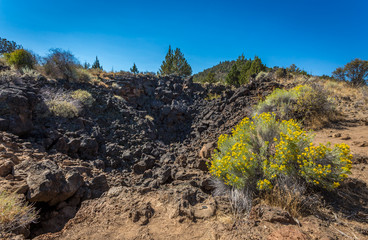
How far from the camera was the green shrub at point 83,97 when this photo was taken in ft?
25.0

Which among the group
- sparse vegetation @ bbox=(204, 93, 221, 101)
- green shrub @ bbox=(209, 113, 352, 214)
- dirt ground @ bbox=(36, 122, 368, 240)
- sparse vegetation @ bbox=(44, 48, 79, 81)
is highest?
sparse vegetation @ bbox=(44, 48, 79, 81)

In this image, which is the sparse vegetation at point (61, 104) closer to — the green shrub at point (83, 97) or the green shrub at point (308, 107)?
the green shrub at point (83, 97)

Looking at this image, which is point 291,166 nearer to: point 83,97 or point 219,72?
point 83,97

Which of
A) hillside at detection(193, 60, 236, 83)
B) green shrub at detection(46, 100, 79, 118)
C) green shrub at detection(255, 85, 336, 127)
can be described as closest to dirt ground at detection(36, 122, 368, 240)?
green shrub at detection(255, 85, 336, 127)

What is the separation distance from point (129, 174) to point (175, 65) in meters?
18.9

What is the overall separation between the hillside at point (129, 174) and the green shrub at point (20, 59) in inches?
69.9

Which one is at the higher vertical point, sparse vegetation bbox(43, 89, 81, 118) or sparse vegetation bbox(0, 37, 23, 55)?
sparse vegetation bbox(0, 37, 23, 55)

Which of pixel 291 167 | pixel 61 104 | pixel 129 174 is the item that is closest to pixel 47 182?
pixel 129 174

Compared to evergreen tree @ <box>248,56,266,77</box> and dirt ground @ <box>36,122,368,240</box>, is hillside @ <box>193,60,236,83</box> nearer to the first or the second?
evergreen tree @ <box>248,56,266,77</box>

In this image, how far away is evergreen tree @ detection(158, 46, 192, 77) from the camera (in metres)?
21.4

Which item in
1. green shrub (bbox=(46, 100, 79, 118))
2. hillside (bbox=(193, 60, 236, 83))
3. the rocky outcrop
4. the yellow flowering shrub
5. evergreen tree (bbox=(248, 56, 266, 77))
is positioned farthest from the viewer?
hillside (bbox=(193, 60, 236, 83))

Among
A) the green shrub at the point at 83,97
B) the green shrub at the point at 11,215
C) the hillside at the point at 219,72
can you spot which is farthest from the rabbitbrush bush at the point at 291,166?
the hillside at the point at 219,72

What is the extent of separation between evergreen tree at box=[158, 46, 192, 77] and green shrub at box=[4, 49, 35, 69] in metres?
13.9

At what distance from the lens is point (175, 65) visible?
21859mm
